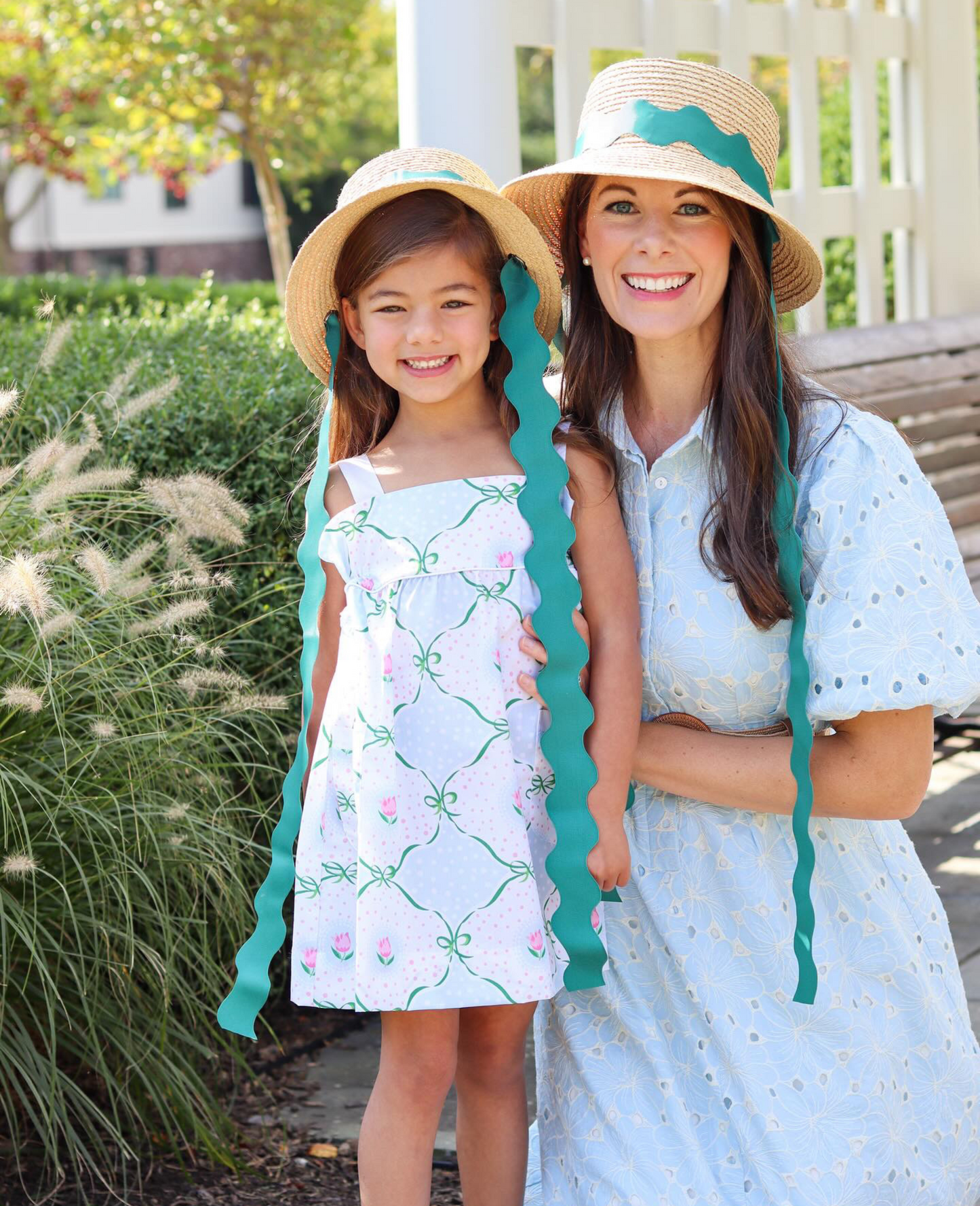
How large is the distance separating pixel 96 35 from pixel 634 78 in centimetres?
962

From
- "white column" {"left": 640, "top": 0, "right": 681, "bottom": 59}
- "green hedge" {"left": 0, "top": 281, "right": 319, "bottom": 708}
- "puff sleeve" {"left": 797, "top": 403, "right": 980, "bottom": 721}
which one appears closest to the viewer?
"puff sleeve" {"left": 797, "top": 403, "right": 980, "bottom": 721}

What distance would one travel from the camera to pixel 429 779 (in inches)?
85.7

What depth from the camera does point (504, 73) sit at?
369 cm

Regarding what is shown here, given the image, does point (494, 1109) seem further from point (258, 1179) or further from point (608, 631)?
point (258, 1179)

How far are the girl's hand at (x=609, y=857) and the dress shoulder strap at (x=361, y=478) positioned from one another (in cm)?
59

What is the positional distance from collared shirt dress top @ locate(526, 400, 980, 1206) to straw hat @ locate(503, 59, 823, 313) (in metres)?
0.33

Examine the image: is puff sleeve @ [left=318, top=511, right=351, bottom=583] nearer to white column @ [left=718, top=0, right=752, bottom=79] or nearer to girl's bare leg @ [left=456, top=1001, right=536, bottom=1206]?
girl's bare leg @ [left=456, top=1001, right=536, bottom=1206]

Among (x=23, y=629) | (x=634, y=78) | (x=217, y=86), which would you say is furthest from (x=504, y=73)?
(x=217, y=86)

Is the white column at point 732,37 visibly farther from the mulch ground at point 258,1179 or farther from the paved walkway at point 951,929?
the mulch ground at point 258,1179

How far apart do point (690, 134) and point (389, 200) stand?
45 centimetres

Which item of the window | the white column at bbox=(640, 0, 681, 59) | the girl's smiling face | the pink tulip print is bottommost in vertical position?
the pink tulip print

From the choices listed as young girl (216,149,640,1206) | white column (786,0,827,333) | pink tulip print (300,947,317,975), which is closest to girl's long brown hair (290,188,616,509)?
young girl (216,149,640,1206)

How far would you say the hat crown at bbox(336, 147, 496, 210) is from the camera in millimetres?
2293

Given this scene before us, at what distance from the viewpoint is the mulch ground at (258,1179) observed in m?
2.92
